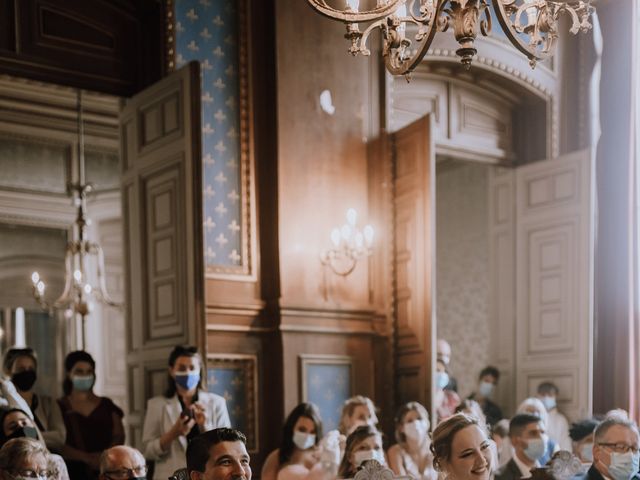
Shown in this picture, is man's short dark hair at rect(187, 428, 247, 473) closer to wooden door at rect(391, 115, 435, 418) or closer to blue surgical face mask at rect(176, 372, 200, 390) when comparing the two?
blue surgical face mask at rect(176, 372, 200, 390)

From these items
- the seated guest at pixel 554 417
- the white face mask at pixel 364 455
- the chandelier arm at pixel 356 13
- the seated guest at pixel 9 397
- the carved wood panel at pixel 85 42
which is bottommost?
the seated guest at pixel 554 417

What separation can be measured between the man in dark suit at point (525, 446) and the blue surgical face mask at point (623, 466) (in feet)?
3.44

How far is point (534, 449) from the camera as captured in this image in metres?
6.03

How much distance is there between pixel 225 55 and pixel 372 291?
213cm

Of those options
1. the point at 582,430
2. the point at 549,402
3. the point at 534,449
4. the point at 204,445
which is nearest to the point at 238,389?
the point at 534,449

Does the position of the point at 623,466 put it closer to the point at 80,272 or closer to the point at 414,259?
the point at 414,259

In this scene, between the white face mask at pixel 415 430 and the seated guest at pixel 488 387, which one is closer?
the white face mask at pixel 415 430

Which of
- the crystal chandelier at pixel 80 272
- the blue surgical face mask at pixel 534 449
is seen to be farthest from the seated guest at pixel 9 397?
the crystal chandelier at pixel 80 272

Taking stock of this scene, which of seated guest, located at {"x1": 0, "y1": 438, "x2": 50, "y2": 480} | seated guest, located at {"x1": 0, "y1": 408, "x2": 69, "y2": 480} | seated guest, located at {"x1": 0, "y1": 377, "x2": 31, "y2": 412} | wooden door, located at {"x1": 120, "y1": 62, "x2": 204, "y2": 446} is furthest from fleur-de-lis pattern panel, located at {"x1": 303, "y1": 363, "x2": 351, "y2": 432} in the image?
seated guest, located at {"x1": 0, "y1": 438, "x2": 50, "y2": 480}

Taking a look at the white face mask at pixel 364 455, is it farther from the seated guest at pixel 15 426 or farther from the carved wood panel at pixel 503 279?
the carved wood panel at pixel 503 279

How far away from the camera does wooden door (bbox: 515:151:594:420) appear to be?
8.89 meters

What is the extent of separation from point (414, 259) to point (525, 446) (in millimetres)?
2154

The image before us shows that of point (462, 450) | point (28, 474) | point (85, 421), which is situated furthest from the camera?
point (85, 421)

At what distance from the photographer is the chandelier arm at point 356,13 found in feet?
14.5
